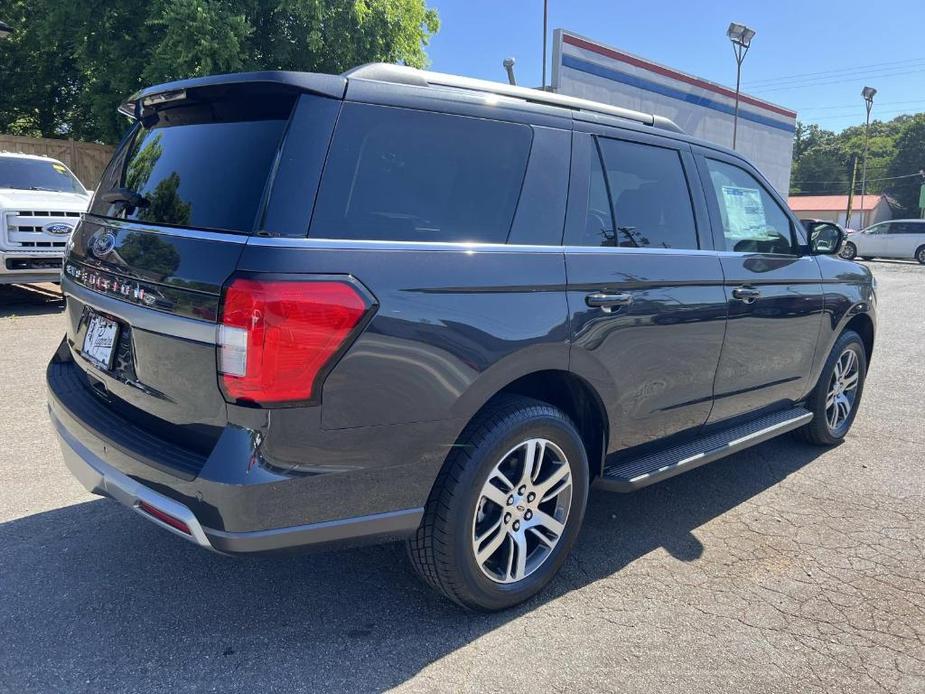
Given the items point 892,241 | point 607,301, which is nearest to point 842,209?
point 892,241

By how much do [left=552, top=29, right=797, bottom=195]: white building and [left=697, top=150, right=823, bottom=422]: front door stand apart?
42.9 feet

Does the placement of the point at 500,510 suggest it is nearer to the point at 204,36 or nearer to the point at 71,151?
the point at 204,36

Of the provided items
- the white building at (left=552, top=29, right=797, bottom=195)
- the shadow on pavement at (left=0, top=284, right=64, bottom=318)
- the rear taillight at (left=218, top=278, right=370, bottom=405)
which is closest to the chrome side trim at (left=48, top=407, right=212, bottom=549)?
the rear taillight at (left=218, top=278, right=370, bottom=405)

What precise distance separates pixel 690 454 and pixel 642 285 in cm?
95

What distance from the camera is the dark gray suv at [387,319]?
215 centimetres

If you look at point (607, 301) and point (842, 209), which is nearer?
point (607, 301)

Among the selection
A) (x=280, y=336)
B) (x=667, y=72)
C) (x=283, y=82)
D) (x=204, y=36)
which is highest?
(x=667, y=72)

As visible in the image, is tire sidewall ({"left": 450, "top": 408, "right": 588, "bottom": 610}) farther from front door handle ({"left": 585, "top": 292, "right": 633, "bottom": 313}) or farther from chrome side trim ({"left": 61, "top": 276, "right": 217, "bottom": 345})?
chrome side trim ({"left": 61, "top": 276, "right": 217, "bottom": 345})

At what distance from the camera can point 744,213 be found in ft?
13.0

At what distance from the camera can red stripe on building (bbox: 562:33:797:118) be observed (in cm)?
2054

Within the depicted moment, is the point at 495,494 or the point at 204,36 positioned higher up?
the point at 204,36

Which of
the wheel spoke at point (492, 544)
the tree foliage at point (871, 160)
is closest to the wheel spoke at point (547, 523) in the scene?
the wheel spoke at point (492, 544)

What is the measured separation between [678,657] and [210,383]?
190 centimetres

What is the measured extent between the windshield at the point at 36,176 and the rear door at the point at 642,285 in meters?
8.90
